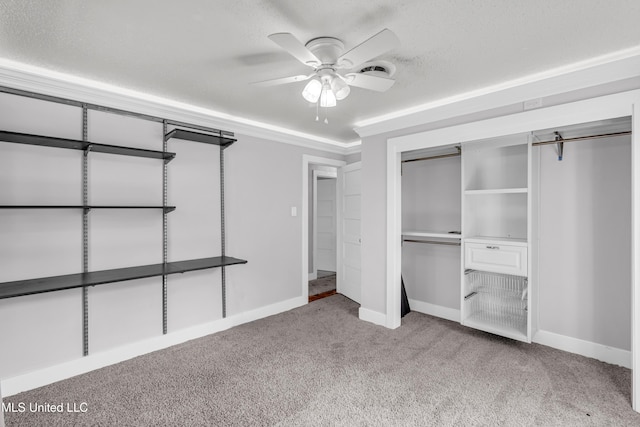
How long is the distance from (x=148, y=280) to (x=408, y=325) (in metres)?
2.70

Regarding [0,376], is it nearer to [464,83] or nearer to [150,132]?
[150,132]

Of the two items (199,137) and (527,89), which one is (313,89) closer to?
(199,137)

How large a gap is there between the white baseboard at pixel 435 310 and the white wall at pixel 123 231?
66.3 inches

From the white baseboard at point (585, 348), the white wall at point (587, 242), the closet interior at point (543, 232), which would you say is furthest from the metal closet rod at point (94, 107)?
the white baseboard at point (585, 348)

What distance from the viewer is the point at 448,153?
388cm

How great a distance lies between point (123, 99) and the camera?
9.45 feet

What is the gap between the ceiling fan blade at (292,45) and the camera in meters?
1.61

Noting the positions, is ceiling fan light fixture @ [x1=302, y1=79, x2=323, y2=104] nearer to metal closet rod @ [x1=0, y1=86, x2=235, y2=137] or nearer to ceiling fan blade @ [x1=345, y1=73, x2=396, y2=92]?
ceiling fan blade @ [x1=345, y1=73, x2=396, y2=92]

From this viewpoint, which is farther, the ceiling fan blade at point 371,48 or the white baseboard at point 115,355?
the white baseboard at point 115,355

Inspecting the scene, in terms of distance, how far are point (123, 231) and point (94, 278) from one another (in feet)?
1.65

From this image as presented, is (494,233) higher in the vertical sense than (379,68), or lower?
lower

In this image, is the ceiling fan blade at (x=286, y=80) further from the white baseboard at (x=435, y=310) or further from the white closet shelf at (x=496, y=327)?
the white baseboard at (x=435, y=310)

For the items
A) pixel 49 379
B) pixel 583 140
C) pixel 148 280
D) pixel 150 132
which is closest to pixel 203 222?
pixel 148 280

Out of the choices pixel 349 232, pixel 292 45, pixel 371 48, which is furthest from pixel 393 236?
pixel 292 45
